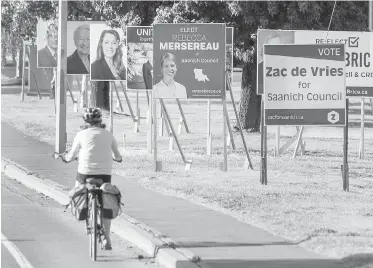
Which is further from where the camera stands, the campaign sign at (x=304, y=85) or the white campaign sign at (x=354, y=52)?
the white campaign sign at (x=354, y=52)

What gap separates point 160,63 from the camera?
1994 centimetres

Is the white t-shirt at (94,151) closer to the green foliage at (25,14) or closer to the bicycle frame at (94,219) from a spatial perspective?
the bicycle frame at (94,219)

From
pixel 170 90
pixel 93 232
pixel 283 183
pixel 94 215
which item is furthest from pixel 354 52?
pixel 93 232

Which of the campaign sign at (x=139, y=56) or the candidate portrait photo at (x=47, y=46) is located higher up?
the candidate portrait photo at (x=47, y=46)

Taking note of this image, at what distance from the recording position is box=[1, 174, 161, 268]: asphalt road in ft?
37.9

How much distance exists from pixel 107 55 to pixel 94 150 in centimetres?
1364

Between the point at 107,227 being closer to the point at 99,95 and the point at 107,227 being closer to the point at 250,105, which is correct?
the point at 250,105

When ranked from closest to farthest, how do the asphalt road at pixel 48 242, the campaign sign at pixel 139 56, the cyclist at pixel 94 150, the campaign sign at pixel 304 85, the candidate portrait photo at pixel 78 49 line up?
the asphalt road at pixel 48 242, the cyclist at pixel 94 150, the campaign sign at pixel 304 85, the campaign sign at pixel 139 56, the candidate portrait photo at pixel 78 49

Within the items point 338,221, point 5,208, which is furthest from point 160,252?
point 5,208

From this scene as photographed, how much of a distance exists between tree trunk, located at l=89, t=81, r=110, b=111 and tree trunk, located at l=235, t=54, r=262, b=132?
986cm

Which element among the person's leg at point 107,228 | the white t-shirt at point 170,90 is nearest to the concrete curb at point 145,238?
the person's leg at point 107,228

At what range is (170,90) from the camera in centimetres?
1998

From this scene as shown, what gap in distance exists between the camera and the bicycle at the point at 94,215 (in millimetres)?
11471

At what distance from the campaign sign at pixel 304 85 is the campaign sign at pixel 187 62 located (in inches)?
77.8
